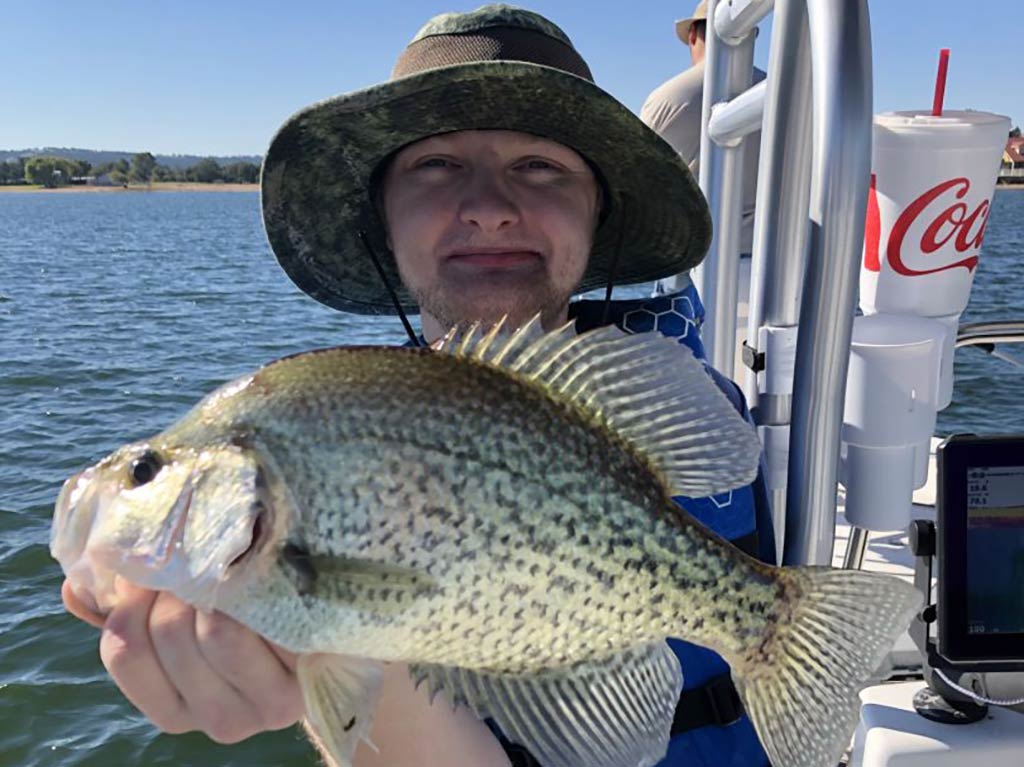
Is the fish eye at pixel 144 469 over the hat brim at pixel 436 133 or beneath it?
beneath

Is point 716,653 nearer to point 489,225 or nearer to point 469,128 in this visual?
point 489,225

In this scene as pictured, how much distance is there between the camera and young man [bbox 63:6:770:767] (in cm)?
199

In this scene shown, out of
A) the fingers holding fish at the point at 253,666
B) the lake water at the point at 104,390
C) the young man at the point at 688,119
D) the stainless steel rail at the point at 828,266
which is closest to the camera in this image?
the fingers holding fish at the point at 253,666

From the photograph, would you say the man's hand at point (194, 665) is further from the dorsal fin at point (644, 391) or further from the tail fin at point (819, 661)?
the tail fin at point (819, 661)

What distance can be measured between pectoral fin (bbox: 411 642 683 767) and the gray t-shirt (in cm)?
332

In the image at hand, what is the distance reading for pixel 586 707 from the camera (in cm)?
138

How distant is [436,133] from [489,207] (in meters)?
0.26

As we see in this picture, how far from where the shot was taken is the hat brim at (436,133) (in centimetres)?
204

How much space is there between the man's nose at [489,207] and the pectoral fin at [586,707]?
47.6 inches

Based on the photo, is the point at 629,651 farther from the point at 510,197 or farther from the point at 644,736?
the point at 510,197

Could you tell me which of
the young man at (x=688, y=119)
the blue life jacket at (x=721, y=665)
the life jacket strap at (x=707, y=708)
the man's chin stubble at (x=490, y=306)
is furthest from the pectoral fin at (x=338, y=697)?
the young man at (x=688, y=119)

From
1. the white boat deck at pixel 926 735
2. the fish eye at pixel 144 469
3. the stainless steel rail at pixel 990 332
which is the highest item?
the fish eye at pixel 144 469

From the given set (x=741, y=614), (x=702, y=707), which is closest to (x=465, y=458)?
(x=741, y=614)

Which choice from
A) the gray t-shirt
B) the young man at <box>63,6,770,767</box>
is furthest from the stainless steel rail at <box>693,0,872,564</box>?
the gray t-shirt
